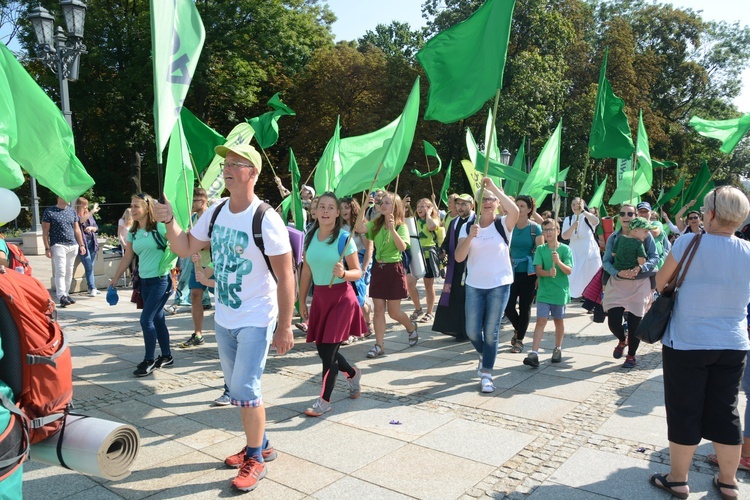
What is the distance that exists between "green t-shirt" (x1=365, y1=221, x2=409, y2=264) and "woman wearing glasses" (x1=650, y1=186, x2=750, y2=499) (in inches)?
157

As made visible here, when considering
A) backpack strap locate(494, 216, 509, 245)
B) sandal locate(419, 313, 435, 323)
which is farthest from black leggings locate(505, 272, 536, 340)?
sandal locate(419, 313, 435, 323)

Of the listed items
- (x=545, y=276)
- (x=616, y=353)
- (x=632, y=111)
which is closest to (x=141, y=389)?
(x=545, y=276)

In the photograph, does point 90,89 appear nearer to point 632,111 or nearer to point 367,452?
point 632,111

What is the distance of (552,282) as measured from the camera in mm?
6777

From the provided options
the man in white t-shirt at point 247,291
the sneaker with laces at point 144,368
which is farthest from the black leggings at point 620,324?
the sneaker with laces at point 144,368

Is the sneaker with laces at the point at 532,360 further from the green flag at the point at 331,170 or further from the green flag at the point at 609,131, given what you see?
the green flag at the point at 609,131

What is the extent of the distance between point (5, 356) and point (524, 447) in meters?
3.35

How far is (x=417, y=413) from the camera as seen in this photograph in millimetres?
5078

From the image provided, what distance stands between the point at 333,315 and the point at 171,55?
2339mm

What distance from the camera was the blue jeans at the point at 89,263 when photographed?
37.3 ft

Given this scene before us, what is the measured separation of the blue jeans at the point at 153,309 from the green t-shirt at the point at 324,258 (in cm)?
189

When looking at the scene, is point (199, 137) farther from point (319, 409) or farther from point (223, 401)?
point (319, 409)

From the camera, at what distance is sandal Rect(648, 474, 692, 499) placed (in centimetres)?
357

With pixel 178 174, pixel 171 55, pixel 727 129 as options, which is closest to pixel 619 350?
pixel 727 129
